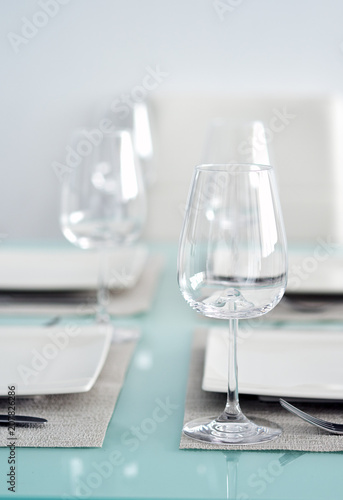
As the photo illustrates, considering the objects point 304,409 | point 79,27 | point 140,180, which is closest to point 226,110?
point 79,27

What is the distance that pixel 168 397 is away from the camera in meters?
0.64

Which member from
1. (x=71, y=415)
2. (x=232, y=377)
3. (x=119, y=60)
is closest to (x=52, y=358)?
(x=71, y=415)

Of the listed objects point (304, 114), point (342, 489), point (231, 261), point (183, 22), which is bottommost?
point (342, 489)

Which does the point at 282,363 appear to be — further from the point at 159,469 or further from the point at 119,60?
the point at 119,60

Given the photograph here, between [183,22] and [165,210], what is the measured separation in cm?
90

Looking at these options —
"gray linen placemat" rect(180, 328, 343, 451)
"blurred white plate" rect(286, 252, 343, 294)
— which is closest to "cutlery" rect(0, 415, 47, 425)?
"gray linen placemat" rect(180, 328, 343, 451)

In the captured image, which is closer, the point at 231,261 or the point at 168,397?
the point at 231,261

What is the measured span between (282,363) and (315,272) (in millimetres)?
417

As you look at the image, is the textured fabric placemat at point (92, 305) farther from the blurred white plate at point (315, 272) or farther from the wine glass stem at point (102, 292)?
the blurred white plate at point (315, 272)

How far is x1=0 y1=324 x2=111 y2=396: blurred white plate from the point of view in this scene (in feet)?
2.05

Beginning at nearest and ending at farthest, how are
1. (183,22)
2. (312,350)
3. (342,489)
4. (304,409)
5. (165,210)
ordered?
(342,489) < (304,409) < (312,350) < (165,210) < (183,22)

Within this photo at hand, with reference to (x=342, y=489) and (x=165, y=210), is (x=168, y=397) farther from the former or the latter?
(x=165, y=210)

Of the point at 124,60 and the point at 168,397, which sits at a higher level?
the point at 124,60

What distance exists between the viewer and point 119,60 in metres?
2.82
